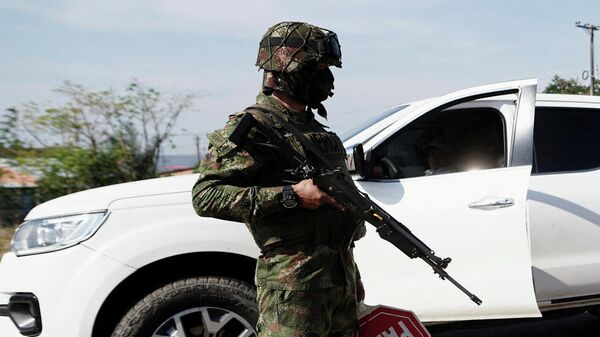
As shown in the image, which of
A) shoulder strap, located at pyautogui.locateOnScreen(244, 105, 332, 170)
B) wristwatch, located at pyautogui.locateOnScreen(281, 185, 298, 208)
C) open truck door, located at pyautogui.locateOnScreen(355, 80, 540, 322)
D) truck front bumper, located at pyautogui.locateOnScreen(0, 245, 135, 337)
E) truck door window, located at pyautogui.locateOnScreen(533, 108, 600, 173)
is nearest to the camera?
wristwatch, located at pyautogui.locateOnScreen(281, 185, 298, 208)

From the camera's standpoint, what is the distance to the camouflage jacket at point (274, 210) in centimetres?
179

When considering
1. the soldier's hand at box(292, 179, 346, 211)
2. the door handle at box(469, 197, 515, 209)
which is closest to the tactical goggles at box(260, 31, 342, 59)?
the soldier's hand at box(292, 179, 346, 211)

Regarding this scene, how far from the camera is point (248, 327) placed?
282 centimetres

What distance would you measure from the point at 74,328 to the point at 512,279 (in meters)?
2.09

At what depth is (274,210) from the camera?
1.79 metres

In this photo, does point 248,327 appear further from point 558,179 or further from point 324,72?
point 558,179

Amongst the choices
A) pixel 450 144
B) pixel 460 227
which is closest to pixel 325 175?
pixel 460 227

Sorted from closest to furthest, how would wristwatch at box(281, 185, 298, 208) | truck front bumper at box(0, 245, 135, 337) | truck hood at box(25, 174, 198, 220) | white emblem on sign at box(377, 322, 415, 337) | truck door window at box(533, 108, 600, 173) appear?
Result: wristwatch at box(281, 185, 298, 208), white emblem on sign at box(377, 322, 415, 337), truck front bumper at box(0, 245, 135, 337), truck hood at box(25, 174, 198, 220), truck door window at box(533, 108, 600, 173)

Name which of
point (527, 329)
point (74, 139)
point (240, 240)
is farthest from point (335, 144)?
point (74, 139)

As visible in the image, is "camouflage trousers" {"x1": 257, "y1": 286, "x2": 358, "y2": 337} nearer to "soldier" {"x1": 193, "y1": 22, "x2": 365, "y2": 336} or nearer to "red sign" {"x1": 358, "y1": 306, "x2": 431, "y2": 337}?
"soldier" {"x1": 193, "y1": 22, "x2": 365, "y2": 336}

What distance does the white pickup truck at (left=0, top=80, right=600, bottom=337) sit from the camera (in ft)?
9.03

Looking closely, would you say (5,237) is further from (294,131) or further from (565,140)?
(294,131)

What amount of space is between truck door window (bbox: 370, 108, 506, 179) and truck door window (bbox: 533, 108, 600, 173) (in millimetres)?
231

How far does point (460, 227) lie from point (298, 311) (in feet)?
4.69
